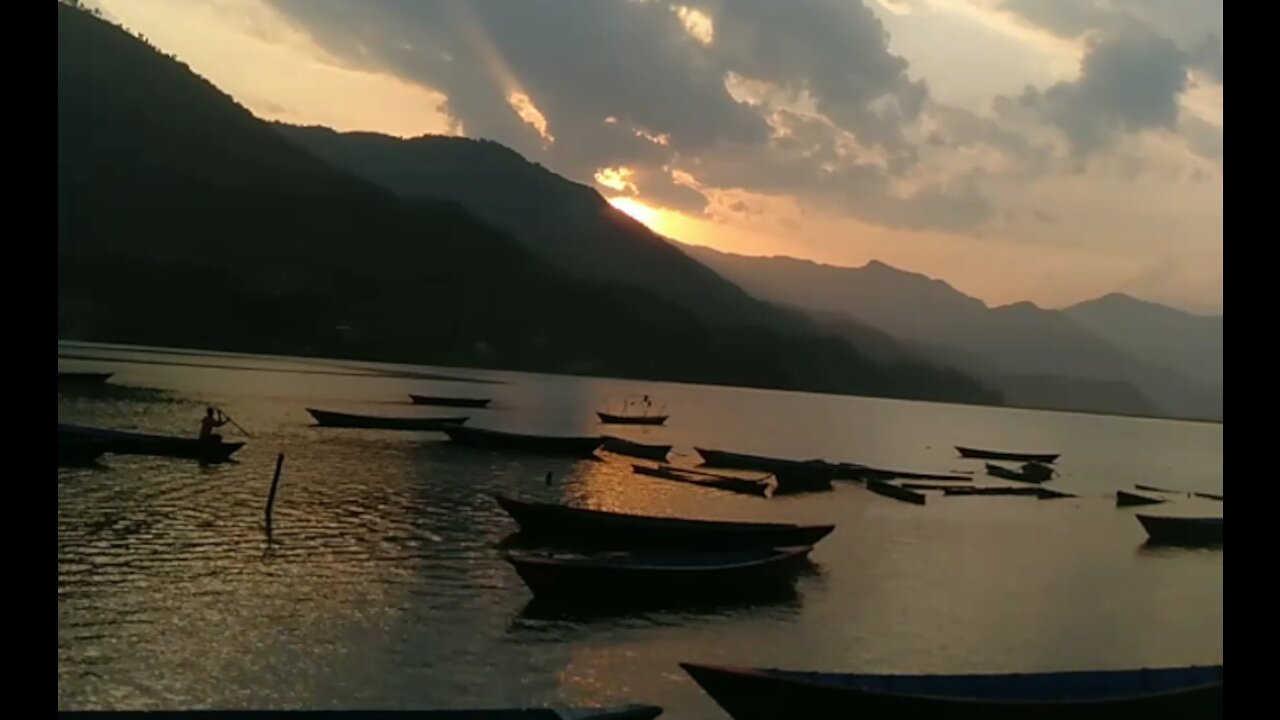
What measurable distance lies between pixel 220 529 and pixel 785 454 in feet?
172

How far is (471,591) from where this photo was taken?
2202cm

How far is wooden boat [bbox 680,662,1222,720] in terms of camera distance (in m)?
11.6

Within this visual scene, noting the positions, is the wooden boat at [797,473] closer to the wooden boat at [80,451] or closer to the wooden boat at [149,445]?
the wooden boat at [149,445]

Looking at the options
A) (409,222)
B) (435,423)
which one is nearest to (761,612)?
(435,423)

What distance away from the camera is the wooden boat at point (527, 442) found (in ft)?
180

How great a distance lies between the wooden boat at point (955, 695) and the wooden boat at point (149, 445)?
31.6 meters

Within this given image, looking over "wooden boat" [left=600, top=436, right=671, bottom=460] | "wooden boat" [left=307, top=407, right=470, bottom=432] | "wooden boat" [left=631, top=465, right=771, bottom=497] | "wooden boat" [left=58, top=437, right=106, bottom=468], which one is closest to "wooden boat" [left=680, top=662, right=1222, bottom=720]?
"wooden boat" [left=58, top=437, right=106, bottom=468]

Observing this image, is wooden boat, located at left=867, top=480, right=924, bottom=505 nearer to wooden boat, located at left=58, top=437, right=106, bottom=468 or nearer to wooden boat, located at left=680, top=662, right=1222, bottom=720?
wooden boat, located at left=58, top=437, right=106, bottom=468

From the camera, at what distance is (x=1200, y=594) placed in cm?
3186

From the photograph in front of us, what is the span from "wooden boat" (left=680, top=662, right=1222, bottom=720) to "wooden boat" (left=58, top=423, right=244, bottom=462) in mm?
31608

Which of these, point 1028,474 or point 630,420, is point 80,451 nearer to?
point 630,420

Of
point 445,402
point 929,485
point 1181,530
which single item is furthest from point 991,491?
point 445,402

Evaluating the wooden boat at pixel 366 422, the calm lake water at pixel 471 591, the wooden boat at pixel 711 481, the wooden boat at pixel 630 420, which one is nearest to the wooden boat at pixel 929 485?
the calm lake water at pixel 471 591
